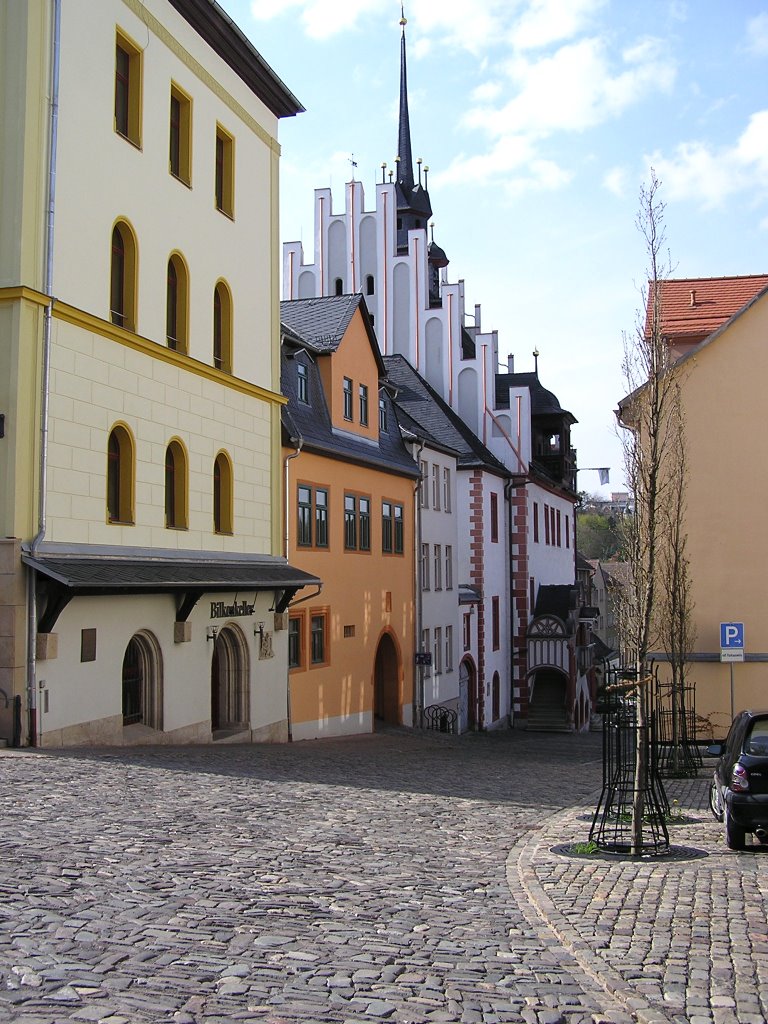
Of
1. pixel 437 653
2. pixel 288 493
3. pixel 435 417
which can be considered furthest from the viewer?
pixel 435 417

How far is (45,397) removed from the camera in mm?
16828

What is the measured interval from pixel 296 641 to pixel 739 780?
1621 centimetres

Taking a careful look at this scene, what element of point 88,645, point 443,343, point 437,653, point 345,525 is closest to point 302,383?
point 345,525

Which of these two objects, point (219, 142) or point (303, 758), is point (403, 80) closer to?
point (219, 142)

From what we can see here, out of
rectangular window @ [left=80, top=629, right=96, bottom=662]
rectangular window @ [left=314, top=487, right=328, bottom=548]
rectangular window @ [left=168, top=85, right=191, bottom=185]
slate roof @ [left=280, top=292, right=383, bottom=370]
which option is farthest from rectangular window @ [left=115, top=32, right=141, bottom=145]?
rectangular window @ [left=314, top=487, right=328, bottom=548]

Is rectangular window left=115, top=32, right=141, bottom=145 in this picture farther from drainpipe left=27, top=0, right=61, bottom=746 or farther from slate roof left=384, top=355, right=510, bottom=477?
slate roof left=384, top=355, right=510, bottom=477

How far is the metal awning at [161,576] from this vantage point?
1633 cm

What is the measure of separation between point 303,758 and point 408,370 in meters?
26.9

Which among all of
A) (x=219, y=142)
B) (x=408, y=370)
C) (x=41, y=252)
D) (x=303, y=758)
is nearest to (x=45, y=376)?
(x=41, y=252)

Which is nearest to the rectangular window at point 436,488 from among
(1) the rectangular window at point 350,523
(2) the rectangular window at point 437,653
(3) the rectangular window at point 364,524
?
(2) the rectangular window at point 437,653

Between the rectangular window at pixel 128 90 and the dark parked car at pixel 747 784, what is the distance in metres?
13.7

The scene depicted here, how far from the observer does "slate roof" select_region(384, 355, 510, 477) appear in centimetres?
4169

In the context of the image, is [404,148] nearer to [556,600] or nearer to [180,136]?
[556,600]

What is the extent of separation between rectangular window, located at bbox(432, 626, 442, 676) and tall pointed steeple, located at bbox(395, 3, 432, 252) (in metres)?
14.8
